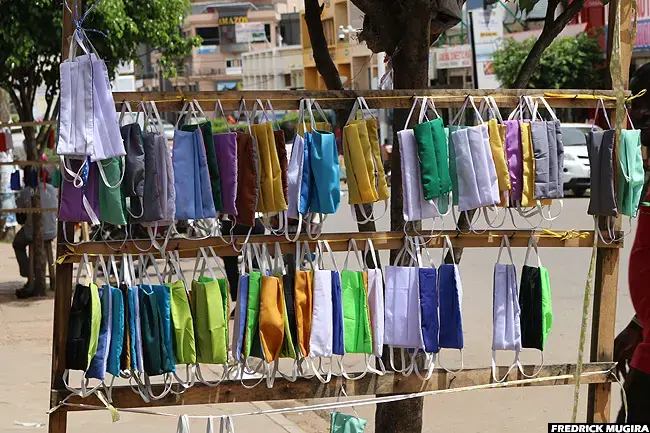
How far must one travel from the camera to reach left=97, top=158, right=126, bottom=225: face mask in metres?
3.46

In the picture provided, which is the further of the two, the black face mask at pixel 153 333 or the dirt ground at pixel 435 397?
the dirt ground at pixel 435 397

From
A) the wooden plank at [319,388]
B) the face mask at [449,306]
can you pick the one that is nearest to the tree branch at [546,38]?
the face mask at [449,306]

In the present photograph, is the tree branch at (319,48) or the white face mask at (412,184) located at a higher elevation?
the tree branch at (319,48)

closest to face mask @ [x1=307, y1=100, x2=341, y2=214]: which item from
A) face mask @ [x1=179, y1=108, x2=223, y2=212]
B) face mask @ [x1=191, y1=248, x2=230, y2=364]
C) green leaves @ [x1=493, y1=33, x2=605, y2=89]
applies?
face mask @ [x1=179, y1=108, x2=223, y2=212]

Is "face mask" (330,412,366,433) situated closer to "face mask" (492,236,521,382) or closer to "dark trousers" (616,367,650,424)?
"face mask" (492,236,521,382)

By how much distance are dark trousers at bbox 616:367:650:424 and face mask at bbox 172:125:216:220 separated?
5.19 ft

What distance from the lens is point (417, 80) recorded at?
14.0 ft

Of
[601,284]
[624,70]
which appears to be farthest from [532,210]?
[624,70]

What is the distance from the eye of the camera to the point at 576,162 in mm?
21328

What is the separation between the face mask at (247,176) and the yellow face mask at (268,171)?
0.03 metres

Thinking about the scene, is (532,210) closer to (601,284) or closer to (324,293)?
(601,284)

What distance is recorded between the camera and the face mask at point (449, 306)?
3.75 meters

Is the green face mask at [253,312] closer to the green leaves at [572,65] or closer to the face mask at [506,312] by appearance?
the face mask at [506,312]

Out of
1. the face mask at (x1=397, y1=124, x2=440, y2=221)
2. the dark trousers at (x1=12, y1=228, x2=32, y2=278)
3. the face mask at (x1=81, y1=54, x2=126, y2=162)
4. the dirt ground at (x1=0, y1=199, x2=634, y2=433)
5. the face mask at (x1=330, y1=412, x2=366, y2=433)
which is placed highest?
the face mask at (x1=81, y1=54, x2=126, y2=162)
